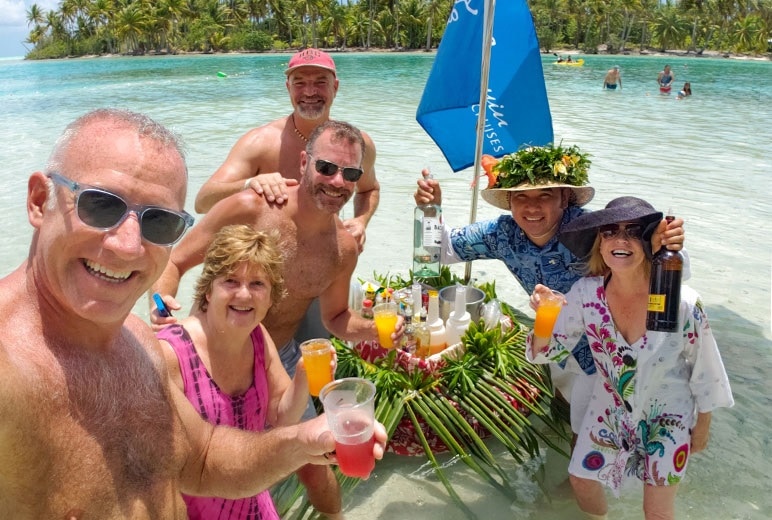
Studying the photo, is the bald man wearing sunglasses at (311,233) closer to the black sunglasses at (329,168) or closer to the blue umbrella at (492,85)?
the black sunglasses at (329,168)

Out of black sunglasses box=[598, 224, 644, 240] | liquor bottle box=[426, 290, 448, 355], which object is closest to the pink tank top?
liquor bottle box=[426, 290, 448, 355]

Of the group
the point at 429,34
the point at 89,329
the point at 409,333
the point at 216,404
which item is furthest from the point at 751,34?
the point at 89,329

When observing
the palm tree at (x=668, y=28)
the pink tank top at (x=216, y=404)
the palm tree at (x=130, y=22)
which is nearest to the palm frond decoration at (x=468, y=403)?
the pink tank top at (x=216, y=404)

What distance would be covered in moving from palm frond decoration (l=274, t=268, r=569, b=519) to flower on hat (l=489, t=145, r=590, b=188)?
964 millimetres

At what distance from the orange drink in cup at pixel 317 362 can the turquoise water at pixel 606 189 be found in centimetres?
121

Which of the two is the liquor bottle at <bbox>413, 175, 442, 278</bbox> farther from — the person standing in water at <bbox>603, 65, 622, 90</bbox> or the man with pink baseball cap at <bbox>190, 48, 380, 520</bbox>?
the person standing in water at <bbox>603, 65, 622, 90</bbox>

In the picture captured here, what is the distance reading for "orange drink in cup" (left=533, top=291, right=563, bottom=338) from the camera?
105 inches

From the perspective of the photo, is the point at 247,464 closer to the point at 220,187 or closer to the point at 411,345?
the point at 411,345

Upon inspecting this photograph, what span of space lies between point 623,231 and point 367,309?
1733 mm

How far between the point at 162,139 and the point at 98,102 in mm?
24803

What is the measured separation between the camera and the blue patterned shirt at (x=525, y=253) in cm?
329

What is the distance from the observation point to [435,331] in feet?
11.7

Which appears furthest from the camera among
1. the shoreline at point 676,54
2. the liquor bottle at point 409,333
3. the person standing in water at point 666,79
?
the shoreline at point 676,54

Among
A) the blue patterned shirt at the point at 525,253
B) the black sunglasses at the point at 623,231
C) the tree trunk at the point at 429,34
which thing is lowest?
the blue patterned shirt at the point at 525,253
